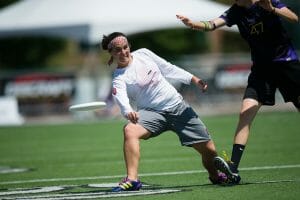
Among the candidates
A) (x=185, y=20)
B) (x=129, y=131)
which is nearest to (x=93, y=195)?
(x=129, y=131)

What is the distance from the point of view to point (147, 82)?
988cm

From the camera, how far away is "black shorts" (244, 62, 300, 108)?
1023 cm

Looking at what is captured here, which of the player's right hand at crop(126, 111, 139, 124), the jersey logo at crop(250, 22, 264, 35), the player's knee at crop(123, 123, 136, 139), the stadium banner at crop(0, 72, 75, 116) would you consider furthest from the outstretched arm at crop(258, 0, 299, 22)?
the stadium banner at crop(0, 72, 75, 116)

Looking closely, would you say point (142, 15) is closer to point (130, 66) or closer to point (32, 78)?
point (32, 78)

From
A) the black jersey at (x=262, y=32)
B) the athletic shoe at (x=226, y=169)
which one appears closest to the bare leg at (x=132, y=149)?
the athletic shoe at (x=226, y=169)

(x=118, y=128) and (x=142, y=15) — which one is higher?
(x=142, y=15)

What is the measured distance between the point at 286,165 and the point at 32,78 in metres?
18.2

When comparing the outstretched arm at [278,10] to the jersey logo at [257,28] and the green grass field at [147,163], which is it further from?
the green grass field at [147,163]

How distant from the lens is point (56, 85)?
29172 mm

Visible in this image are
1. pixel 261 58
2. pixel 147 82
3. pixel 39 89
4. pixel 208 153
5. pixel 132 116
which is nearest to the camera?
pixel 132 116

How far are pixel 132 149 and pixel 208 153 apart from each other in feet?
3.44

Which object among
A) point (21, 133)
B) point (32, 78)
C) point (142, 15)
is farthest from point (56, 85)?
point (21, 133)

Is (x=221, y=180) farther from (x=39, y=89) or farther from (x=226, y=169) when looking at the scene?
(x=39, y=89)

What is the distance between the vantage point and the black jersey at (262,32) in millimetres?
10031
